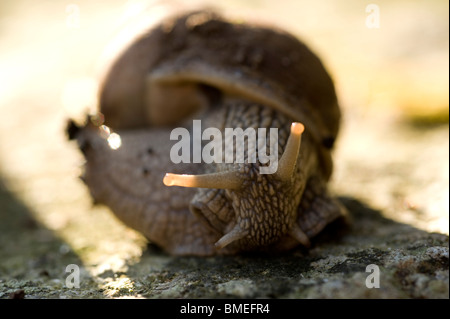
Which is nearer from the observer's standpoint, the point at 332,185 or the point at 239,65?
the point at 239,65

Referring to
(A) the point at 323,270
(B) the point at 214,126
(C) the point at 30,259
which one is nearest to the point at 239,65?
(B) the point at 214,126

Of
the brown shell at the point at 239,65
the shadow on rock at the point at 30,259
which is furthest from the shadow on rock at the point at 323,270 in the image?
the brown shell at the point at 239,65

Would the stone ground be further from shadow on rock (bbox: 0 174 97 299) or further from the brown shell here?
the brown shell

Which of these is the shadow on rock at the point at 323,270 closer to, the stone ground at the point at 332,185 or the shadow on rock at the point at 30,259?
the stone ground at the point at 332,185

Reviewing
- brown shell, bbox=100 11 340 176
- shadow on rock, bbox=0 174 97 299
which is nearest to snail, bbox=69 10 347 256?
brown shell, bbox=100 11 340 176

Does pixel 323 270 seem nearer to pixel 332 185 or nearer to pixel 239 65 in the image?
pixel 239 65
